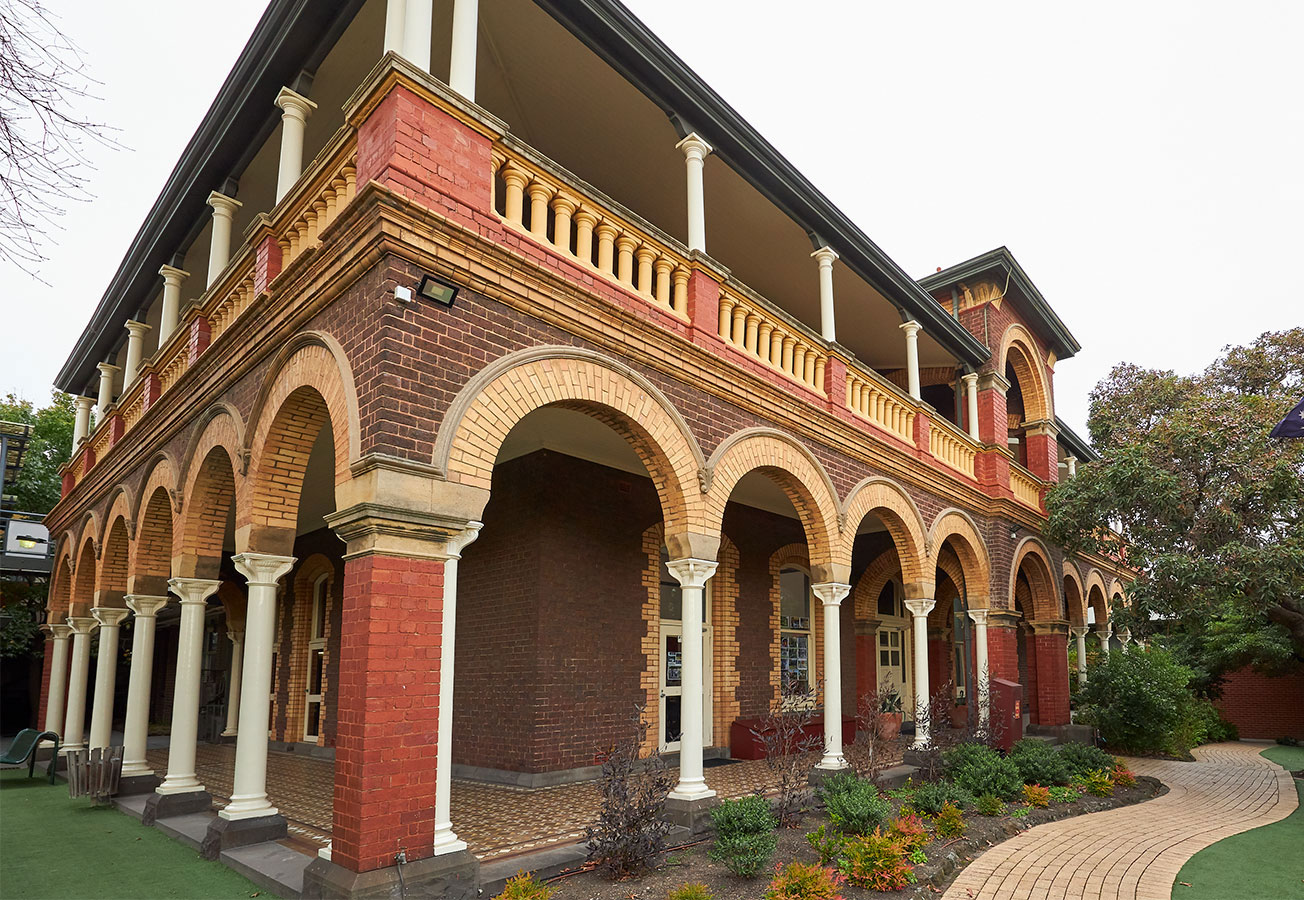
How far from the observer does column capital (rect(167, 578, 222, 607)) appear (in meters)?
8.67

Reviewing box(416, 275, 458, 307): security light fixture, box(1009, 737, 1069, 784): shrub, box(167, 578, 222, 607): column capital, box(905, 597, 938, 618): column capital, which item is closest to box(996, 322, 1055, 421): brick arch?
box(905, 597, 938, 618): column capital

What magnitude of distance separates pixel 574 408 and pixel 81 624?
11029 millimetres

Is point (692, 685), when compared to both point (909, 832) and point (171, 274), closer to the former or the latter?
point (909, 832)

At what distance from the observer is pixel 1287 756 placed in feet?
63.3

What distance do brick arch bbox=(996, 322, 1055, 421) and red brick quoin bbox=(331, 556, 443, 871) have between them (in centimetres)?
1550

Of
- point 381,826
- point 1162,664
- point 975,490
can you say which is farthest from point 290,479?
point 1162,664

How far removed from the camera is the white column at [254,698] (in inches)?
269

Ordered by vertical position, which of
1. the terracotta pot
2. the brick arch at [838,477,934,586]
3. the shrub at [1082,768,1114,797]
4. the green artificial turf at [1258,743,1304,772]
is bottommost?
the green artificial turf at [1258,743,1304,772]

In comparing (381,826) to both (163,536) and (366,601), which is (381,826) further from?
(163,536)

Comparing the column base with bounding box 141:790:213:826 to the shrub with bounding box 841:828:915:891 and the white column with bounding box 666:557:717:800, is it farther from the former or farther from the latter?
the shrub with bounding box 841:828:915:891

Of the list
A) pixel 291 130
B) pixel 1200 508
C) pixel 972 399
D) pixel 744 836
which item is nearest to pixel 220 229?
pixel 291 130

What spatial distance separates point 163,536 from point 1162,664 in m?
17.4

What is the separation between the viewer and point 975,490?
47.8ft

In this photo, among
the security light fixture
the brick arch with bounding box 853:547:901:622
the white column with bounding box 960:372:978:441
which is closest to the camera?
the security light fixture
